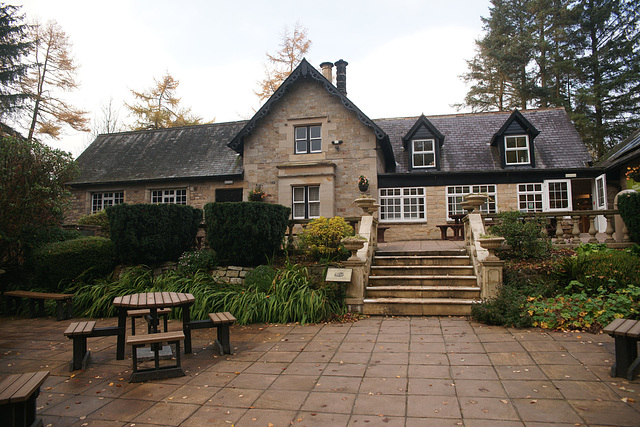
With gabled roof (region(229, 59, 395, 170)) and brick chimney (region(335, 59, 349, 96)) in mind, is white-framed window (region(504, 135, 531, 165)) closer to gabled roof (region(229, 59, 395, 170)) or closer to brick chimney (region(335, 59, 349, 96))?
gabled roof (region(229, 59, 395, 170))

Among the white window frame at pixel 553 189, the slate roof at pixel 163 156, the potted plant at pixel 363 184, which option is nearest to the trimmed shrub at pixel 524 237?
the potted plant at pixel 363 184

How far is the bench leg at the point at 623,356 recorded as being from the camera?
4105mm

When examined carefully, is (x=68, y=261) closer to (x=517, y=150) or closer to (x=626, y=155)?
(x=517, y=150)

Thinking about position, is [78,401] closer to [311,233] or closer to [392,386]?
[392,386]

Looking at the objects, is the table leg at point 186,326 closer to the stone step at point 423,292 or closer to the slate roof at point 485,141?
the stone step at point 423,292

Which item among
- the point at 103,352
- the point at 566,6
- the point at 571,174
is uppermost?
the point at 566,6

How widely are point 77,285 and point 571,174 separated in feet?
58.4

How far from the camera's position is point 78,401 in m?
3.94

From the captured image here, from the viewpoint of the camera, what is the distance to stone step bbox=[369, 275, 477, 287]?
834 cm

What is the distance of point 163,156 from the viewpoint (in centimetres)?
2008

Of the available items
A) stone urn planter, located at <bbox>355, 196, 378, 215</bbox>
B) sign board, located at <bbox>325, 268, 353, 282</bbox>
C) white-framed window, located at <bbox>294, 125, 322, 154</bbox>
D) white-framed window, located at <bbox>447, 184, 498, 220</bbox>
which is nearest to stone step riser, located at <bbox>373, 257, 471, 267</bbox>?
stone urn planter, located at <bbox>355, 196, 378, 215</bbox>

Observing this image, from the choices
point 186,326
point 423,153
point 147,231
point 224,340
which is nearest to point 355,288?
point 224,340

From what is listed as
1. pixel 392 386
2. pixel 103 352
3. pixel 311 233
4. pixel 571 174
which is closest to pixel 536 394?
pixel 392 386

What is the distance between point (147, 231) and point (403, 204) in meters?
10.9
